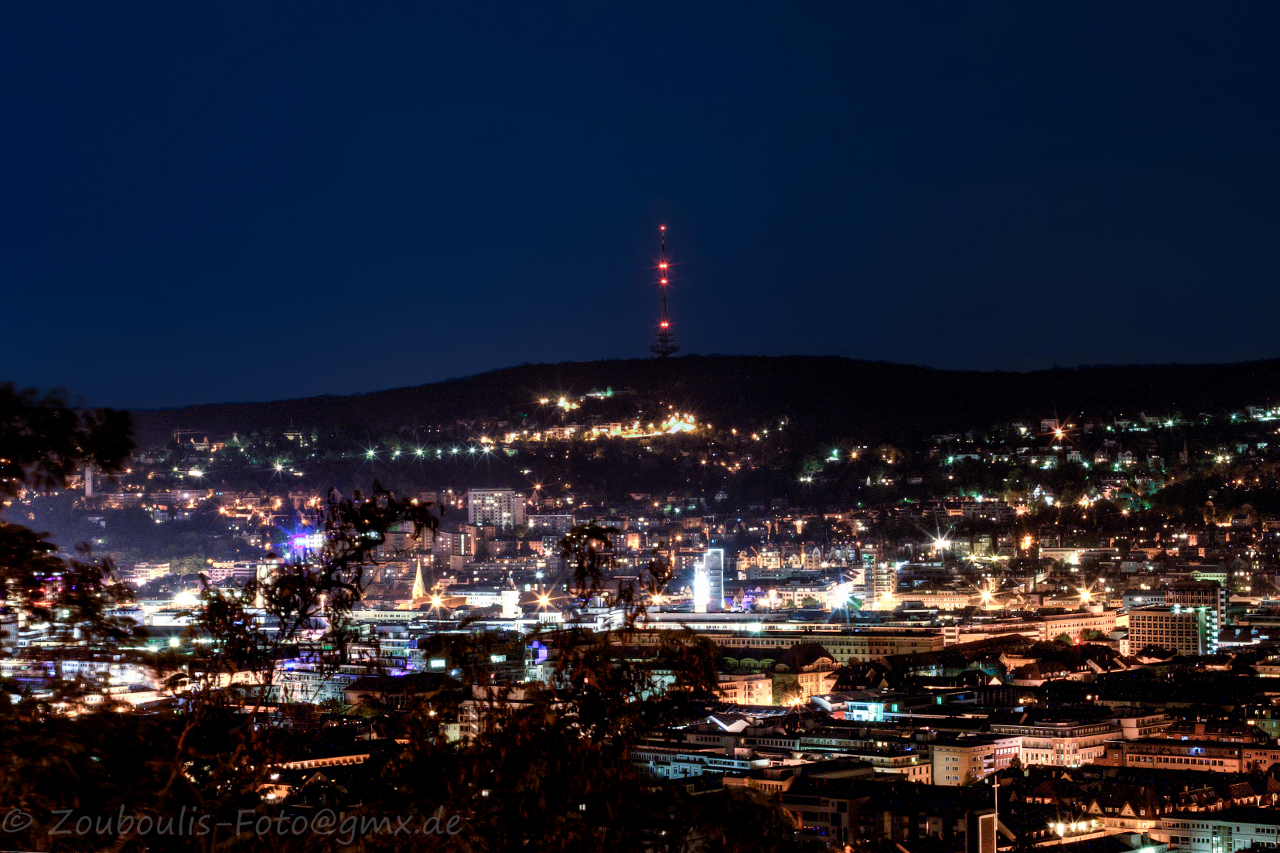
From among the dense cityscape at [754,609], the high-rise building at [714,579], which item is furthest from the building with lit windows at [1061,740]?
the high-rise building at [714,579]

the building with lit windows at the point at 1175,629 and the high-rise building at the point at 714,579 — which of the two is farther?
the high-rise building at the point at 714,579

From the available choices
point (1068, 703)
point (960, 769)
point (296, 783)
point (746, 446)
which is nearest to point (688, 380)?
point (746, 446)

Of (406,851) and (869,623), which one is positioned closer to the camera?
(406,851)

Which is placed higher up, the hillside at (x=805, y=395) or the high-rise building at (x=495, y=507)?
the hillside at (x=805, y=395)

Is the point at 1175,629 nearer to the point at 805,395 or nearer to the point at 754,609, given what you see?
the point at 754,609

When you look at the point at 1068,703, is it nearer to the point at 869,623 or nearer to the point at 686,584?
the point at 869,623

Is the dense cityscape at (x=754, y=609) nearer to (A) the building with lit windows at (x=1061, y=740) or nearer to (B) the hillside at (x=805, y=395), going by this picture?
(A) the building with lit windows at (x=1061, y=740)
